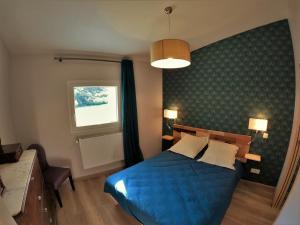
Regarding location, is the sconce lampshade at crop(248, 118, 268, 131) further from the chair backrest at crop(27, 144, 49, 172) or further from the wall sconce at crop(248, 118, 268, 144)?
A: the chair backrest at crop(27, 144, 49, 172)

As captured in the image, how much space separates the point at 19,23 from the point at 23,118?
1.45 metres

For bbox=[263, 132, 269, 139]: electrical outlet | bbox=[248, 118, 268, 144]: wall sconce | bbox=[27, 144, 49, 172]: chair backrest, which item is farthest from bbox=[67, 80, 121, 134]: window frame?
bbox=[263, 132, 269, 139]: electrical outlet

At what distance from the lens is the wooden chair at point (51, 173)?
7.73 ft

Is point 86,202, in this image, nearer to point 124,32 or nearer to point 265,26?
point 124,32

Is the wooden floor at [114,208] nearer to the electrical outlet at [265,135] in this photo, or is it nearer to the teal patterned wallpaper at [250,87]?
the teal patterned wallpaper at [250,87]

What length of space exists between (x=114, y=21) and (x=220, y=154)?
2.57m

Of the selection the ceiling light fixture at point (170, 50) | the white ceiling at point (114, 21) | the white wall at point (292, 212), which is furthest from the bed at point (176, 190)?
the white ceiling at point (114, 21)

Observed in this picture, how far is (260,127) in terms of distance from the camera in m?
2.55

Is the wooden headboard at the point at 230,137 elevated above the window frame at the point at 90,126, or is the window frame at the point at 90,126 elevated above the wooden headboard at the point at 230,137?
the window frame at the point at 90,126

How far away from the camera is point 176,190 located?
2059mm

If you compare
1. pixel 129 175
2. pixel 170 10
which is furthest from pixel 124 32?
pixel 129 175

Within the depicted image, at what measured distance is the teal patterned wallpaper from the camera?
2.52 metres

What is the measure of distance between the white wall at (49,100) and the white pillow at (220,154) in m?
2.07

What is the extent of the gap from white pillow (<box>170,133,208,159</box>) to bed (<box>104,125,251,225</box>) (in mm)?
150
